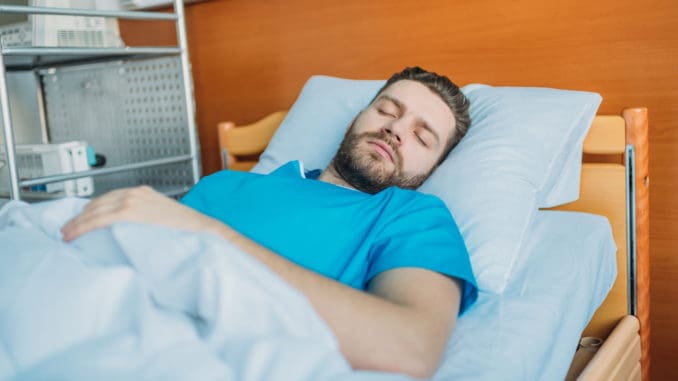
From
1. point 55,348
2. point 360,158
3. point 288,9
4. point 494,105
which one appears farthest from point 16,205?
point 288,9

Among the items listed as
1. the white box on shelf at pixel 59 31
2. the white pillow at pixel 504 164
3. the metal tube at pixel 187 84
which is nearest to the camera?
the white pillow at pixel 504 164

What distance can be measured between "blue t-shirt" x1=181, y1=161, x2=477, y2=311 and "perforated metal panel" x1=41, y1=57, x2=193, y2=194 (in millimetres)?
964

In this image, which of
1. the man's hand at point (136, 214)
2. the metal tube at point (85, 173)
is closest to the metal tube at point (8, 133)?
the metal tube at point (85, 173)

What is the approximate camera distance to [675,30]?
1287mm

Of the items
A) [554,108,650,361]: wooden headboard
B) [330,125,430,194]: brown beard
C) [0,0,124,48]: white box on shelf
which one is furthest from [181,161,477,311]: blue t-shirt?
[0,0,124,48]: white box on shelf

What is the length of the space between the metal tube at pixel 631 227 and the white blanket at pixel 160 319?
0.85m

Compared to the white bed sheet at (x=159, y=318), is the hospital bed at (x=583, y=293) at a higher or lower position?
lower

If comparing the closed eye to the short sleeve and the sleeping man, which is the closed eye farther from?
the short sleeve

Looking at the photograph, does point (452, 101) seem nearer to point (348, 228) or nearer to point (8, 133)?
point (348, 228)

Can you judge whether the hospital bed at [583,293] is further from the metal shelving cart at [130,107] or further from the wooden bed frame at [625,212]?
the metal shelving cart at [130,107]

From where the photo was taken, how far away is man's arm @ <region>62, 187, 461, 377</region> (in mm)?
721

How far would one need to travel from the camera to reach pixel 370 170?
47.9 inches

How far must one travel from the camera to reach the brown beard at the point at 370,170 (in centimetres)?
122

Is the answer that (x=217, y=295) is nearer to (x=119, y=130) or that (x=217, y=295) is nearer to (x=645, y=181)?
(x=645, y=181)
